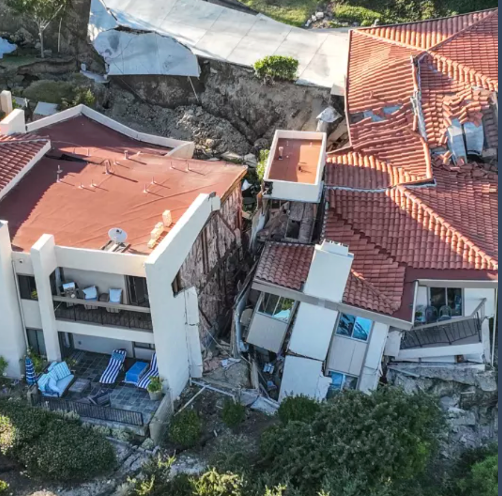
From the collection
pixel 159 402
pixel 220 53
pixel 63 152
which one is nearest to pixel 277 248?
pixel 159 402

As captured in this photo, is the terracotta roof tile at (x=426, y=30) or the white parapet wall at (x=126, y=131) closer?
the white parapet wall at (x=126, y=131)

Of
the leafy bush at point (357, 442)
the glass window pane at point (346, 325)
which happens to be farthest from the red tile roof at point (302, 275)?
the leafy bush at point (357, 442)

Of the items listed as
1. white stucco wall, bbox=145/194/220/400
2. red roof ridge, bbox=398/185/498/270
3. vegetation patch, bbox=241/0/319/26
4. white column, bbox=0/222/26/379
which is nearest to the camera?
white stucco wall, bbox=145/194/220/400

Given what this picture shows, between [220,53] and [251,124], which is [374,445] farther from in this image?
[220,53]

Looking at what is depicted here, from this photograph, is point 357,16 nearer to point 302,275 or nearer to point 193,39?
point 193,39

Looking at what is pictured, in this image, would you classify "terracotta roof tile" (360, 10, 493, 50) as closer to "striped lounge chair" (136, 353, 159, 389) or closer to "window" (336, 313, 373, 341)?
"window" (336, 313, 373, 341)

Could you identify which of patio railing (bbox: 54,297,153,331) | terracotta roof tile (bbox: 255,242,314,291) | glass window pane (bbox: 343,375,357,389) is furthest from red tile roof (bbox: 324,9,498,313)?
patio railing (bbox: 54,297,153,331)

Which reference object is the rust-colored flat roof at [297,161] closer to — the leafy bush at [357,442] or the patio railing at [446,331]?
the patio railing at [446,331]
